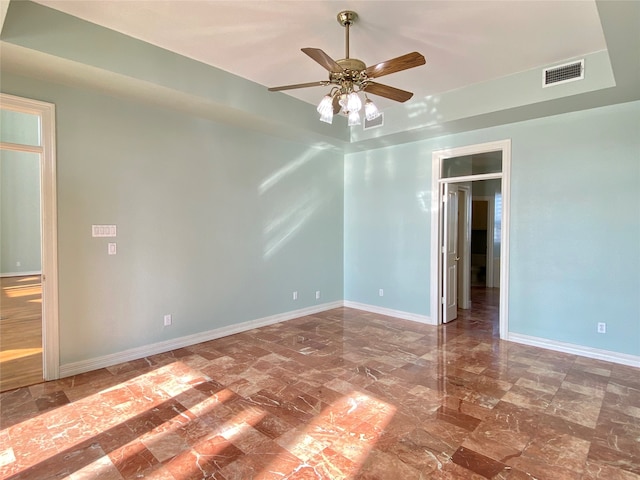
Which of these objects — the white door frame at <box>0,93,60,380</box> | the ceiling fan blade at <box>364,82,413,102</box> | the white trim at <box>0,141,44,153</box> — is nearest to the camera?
the ceiling fan blade at <box>364,82,413,102</box>

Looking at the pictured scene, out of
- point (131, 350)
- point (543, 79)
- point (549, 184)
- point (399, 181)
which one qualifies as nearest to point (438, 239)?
point (399, 181)

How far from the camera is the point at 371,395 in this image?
296 cm

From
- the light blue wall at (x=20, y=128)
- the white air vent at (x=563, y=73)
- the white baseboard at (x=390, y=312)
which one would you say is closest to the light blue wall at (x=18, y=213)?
the light blue wall at (x=20, y=128)

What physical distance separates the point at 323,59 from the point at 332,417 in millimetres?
2643

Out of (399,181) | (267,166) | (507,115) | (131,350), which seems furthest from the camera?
(399,181)

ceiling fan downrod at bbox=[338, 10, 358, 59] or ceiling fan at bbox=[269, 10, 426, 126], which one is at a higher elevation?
ceiling fan downrod at bbox=[338, 10, 358, 59]

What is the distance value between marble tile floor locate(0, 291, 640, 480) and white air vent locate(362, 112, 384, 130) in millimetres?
3206

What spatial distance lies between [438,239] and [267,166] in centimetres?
282

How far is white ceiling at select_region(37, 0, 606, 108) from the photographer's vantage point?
257 cm

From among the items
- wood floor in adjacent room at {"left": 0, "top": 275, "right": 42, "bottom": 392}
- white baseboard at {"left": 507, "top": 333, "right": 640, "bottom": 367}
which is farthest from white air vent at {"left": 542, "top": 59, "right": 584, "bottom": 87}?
wood floor in adjacent room at {"left": 0, "top": 275, "right": 42, "bottom": 392}

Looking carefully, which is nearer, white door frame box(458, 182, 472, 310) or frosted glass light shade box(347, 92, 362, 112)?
frosted glass light shade box(347, 92, 362, 112)

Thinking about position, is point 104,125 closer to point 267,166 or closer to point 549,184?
Answer: point 267,166

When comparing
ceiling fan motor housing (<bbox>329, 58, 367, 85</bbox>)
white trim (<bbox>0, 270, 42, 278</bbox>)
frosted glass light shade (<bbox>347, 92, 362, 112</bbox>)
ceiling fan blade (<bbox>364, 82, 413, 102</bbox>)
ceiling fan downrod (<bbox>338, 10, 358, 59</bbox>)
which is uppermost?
ceiling fan downrod (<bbox>338, 10, 358, 59</bbox>)

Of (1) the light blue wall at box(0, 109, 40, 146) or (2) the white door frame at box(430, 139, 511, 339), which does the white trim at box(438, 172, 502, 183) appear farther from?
(1) the light blue wall at box(0, 109, 40, 146)
